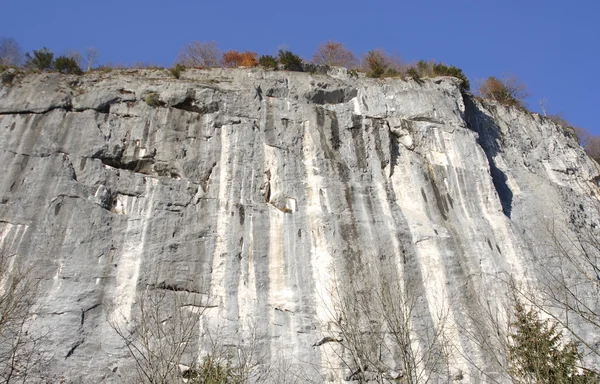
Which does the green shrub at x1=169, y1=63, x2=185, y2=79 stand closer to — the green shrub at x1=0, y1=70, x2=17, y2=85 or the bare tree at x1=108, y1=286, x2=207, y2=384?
the green shrub at x1=0, y1=70, x2=17, y2=85

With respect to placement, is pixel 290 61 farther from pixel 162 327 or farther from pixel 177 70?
pixel 162 327

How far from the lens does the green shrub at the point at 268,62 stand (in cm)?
2244

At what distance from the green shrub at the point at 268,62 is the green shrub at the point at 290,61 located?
11.2 inches

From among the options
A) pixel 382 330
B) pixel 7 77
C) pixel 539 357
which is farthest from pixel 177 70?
pixel 539 357

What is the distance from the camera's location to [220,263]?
46.8 ft

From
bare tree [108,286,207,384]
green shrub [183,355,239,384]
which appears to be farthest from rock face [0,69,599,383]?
green shrub [183,355,239,384]

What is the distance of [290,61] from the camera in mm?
22547

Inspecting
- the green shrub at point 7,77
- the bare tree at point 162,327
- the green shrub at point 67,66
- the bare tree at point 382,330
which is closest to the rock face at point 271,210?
the bare tree at point 382,330

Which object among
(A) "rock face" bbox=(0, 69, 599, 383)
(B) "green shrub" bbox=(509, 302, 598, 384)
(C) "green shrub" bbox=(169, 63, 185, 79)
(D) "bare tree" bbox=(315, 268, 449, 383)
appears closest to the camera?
(B) "green shrub" bbox=(509, 302, 598, 384)

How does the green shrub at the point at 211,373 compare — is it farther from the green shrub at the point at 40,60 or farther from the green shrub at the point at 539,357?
the green shrub at the point at 40,60

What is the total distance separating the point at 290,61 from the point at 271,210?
936 centimetres

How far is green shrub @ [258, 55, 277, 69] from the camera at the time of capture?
2244 cm

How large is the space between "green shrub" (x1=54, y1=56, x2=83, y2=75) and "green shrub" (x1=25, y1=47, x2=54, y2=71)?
0.54m

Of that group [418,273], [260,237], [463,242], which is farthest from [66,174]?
[463,242]
